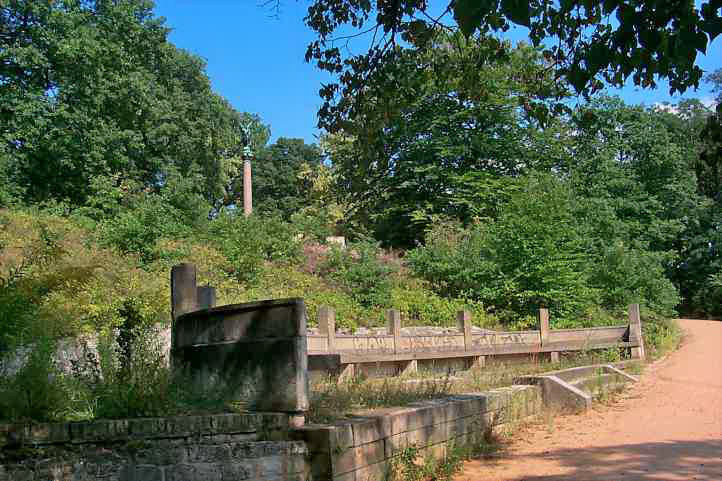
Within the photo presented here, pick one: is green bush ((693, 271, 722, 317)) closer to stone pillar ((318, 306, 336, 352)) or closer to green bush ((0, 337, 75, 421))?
stone pillar ((318, 306, 336, 352))

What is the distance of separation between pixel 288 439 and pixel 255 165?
6512 centimetres

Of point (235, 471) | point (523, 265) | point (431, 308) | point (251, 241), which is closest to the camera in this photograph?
point (235, 471)

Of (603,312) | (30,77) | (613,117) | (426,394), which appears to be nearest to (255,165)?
(613,117)

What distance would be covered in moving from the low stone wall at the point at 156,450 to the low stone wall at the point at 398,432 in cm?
23

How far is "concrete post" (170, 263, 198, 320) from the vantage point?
8039 mm

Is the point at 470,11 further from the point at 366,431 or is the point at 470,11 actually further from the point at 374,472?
the point at 374,472

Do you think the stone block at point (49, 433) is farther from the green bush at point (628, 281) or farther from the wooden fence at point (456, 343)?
the green bush at point (628, 281)

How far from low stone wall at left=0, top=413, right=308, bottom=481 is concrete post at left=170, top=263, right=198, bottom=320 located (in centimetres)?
228

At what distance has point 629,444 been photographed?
9.36 meters

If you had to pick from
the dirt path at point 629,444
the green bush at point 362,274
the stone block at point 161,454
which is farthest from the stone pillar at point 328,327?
the green bush at point 362,274

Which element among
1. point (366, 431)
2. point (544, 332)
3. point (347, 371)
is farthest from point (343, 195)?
point (366, 431)

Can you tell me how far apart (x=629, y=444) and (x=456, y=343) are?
749cm

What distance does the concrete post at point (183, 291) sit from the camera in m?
8.04

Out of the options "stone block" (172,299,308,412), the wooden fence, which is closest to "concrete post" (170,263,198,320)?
"stone block" (172,299,308,412)
